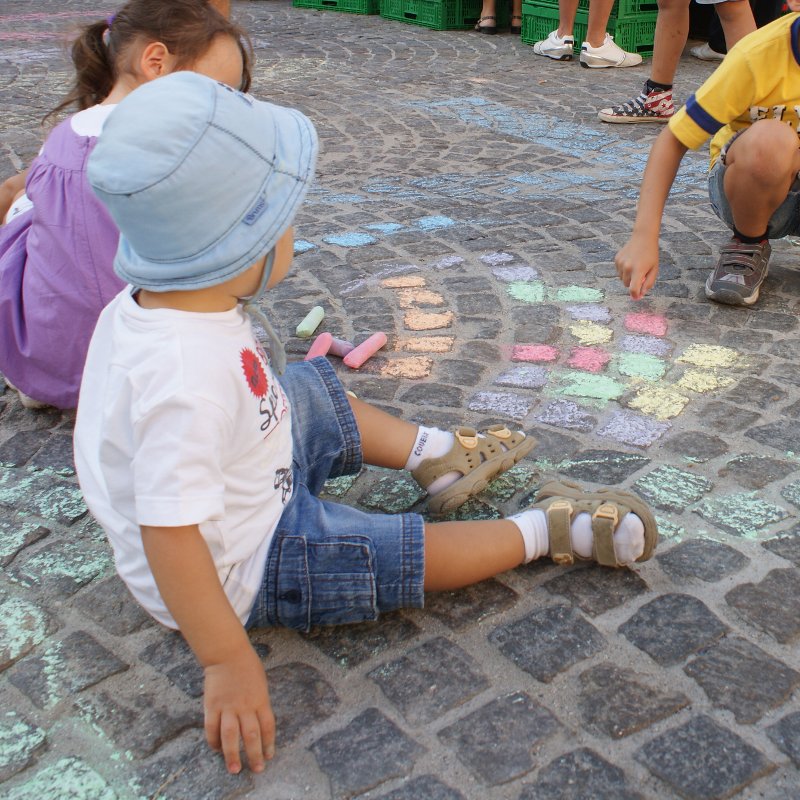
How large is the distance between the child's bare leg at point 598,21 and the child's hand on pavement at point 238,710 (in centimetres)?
606

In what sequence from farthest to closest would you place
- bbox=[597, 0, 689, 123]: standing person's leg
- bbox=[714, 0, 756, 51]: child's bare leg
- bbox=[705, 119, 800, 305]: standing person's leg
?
bbox=[597, 0, 689, 123]: standing person's leg
bbox=[714, 0, 756, 51]: child's bare leg
bbox=[705, 119, 800, 305]: standing person's leg

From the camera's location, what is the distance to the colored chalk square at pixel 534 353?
9.37 feet

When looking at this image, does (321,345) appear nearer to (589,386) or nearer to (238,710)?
(589,386)

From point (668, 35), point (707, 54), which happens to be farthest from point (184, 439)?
point (707, 54)

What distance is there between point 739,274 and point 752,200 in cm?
24

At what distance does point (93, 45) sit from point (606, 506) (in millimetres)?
1844

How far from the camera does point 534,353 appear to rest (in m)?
2.89

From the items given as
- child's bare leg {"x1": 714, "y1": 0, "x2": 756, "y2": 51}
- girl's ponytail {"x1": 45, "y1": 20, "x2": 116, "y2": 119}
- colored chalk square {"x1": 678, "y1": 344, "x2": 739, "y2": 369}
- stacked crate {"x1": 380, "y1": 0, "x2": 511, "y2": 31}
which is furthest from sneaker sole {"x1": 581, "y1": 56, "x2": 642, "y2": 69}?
girl's ponytail {"x1": 45, "y1": 20, "x2": 116, "y2": 119}

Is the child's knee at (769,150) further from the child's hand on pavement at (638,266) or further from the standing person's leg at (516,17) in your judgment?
the standing person's leg at (516,17)

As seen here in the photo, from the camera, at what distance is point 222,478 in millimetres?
1493

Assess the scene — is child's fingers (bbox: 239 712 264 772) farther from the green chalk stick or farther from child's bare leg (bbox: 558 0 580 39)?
child's bare leg (bbox: 558 0 580 39)

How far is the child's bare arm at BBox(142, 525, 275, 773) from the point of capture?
145cm

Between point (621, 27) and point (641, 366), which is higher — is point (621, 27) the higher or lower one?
the higher one

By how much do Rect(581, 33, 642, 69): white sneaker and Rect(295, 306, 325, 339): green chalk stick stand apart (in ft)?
Result: 15.0
